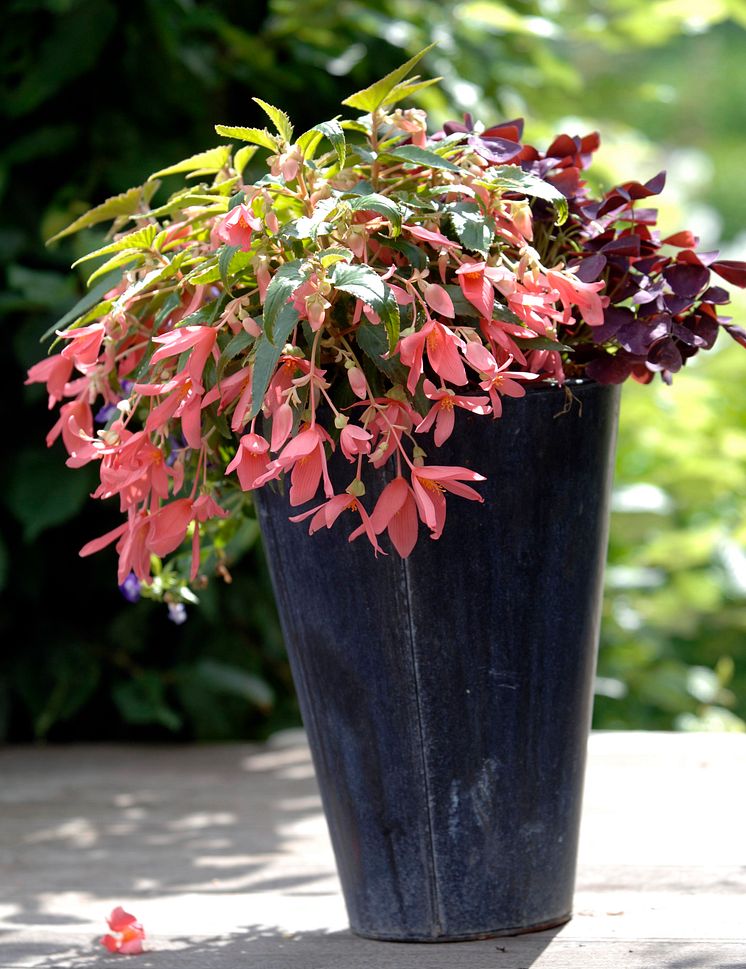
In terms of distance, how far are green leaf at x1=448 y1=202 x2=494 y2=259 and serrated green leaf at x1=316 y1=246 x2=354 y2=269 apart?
0.34ft

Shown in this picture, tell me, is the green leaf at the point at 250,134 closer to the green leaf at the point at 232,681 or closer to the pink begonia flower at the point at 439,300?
the pink begonia flower at the point at 439,300

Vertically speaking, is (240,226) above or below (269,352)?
above

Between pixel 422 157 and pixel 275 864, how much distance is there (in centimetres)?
85

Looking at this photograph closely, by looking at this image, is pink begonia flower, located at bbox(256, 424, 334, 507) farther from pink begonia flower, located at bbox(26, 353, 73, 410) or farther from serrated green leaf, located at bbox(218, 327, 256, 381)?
pink begonia flower, located at bbox(26, 353, 73, 410)

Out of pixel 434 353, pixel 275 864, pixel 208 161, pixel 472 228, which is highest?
pixel 208 161

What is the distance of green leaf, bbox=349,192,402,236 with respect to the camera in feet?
2.73

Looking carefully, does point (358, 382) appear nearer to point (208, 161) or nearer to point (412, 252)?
point (412, 252)

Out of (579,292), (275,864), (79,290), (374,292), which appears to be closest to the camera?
(374,292)

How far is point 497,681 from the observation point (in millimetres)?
967

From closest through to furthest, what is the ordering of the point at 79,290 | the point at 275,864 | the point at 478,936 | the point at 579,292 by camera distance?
the point at 579,292
the point at 478,936
the point at 275,864
the point at 79,290

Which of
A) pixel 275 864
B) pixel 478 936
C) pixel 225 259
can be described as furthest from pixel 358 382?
pixel 275 864

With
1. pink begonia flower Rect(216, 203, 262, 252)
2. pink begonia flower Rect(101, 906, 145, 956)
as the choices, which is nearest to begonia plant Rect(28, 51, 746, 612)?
pink begonia flower Rect(216, 203, 262, 252)

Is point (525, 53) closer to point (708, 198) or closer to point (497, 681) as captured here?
point (497, 681)

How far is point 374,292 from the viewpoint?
79 cm
